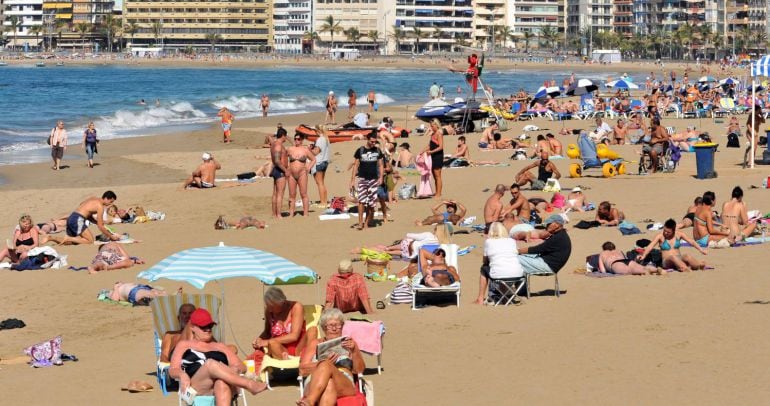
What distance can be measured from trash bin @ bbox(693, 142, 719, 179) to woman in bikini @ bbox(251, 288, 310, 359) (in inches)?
472

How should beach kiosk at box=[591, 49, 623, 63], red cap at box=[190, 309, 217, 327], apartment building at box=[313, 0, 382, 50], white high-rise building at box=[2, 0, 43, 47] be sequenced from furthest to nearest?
white high-rise building at box=[2, 0, 43, 47] → apartment building at box=[313, 0, 382, 50] → beach kiosk at box=[591, 49, 623, 63] → red cap at box=[190, 309, 217, 327]

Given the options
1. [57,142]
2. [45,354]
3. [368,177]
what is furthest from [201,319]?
[57,142]

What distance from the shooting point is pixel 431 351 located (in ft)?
33.0

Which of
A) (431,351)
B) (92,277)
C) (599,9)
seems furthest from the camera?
(599,9)

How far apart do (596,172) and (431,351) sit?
12.0 m

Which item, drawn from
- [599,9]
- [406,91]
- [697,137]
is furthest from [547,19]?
[697,137]

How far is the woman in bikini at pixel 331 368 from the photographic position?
7.52 meters

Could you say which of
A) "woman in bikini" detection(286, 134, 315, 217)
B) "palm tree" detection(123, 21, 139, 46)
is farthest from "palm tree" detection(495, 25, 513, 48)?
"woman in bikini" detection(286, 134, 315, 217)

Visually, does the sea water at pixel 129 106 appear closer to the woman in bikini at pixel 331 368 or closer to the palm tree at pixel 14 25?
the woman in bikini at pixel 331 368

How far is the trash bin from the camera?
19.9 m

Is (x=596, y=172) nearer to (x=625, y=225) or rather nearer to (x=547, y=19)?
(x=625, y=225)

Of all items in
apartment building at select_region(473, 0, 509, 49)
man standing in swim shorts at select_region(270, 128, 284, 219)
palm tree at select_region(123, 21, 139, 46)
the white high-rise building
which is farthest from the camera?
the white high-rise building

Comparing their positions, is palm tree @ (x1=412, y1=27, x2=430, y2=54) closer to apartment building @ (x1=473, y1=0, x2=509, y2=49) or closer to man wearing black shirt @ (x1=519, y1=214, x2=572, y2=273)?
apartment building @ (x1=473, y1=0, x2=509, y2=49)

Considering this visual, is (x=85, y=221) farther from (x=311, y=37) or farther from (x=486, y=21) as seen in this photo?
(x=486, y=21)
